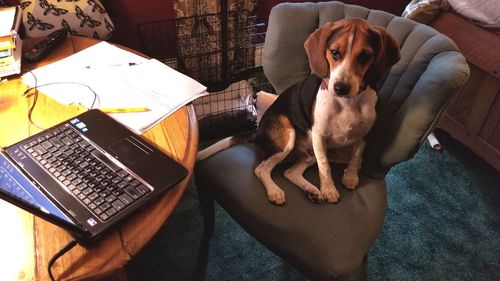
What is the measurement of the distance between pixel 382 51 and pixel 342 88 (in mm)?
166

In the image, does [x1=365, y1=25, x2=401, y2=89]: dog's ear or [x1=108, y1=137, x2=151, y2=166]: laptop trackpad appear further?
[x1=365, y1=25, x2=401, y2=89]: dog's ear

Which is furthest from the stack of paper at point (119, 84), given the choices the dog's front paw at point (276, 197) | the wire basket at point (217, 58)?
the wire basket at point (217, 58)

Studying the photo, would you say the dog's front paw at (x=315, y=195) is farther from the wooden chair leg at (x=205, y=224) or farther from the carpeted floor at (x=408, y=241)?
the carpeted floor at (x=408, y=241)

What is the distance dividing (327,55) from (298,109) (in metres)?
0.27

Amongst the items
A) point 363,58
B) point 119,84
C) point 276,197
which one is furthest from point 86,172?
point 363,58

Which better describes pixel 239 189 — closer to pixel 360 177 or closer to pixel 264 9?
pixel 360 177

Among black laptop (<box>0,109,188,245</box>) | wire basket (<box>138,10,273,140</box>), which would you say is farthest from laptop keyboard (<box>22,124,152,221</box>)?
wire basket (<box>138,10,273,140</box>)

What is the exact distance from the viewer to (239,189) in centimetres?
132

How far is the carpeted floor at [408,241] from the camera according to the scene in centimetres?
170

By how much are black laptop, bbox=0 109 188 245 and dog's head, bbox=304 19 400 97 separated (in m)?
0.57

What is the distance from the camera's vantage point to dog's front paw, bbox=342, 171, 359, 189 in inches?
53.1

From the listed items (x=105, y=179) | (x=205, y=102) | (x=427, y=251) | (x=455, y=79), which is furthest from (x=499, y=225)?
(x=105, y=179)

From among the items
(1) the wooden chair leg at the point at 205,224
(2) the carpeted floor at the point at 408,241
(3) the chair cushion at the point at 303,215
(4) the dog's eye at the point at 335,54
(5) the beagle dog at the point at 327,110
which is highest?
(4) the dog's eye at the point at 335,54

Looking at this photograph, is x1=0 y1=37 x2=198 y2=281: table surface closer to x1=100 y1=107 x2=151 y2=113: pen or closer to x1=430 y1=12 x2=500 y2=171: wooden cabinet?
x1=100 y1=107 x2=151 y2=113: pen
